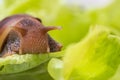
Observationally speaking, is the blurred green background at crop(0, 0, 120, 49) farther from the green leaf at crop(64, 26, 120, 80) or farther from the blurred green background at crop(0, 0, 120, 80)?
the green leaf at crop(64, 26, 120, 80)

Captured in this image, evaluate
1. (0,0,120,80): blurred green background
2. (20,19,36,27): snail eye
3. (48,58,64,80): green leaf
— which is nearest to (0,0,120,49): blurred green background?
(0,0,120,80): blurred green background

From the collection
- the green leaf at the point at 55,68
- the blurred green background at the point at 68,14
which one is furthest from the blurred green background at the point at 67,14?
the green leaf at the point at 55,68

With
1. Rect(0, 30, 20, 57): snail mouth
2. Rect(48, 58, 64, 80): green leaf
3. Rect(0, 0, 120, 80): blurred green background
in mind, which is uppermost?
Rect(0, 0, 120, 80): blurred green background

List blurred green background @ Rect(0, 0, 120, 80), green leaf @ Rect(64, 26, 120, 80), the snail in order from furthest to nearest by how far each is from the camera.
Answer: blurred green background @ Rect(0, 0, 120, 80)
the snail
green leaf @ Rect(64, 26, 120, 80)

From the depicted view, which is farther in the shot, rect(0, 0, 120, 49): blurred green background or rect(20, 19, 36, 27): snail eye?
rect(0, 0, 120, 49): blurred green background

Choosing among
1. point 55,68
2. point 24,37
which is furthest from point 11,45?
point 55,68

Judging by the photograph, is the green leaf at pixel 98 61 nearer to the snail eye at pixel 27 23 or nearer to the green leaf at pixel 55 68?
the green leaf at pixel 55 68

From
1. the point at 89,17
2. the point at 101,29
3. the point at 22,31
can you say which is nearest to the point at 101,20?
the point at 89,17
